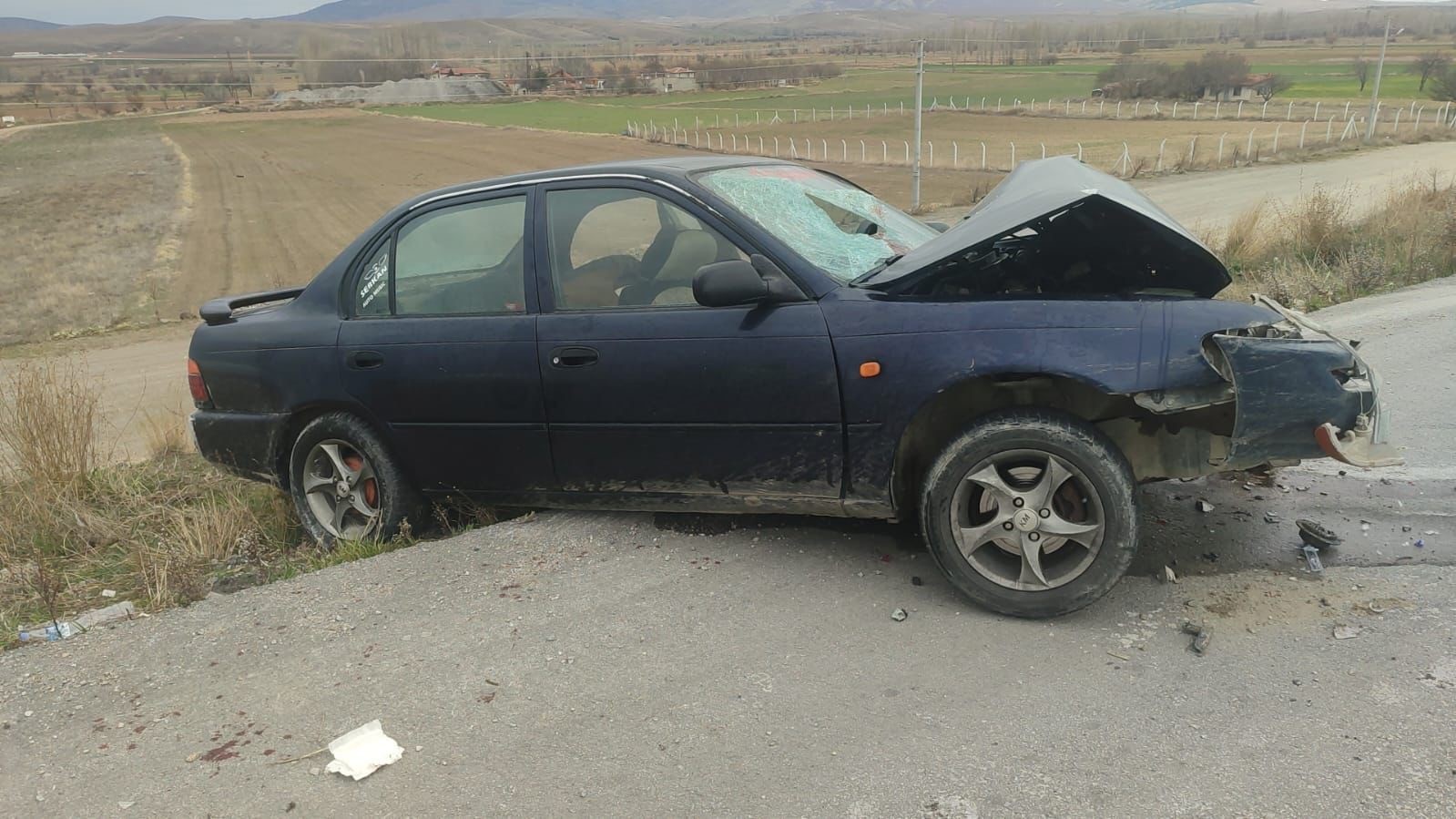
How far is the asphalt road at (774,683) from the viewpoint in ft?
8.80

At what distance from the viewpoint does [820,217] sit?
14.3 feet

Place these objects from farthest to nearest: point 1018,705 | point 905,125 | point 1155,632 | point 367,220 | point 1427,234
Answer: point 905,125, point 367,220, point 1427,234, point 1155,632, point 1018,705

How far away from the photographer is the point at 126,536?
217 inches

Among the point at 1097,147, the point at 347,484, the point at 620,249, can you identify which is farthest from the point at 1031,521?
the point at 1097,147

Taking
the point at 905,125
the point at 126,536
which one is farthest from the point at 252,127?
the point at 126,536

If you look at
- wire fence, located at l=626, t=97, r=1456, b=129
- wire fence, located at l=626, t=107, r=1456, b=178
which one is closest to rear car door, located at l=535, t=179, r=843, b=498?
wire fence, located at l=626, t=107, r=1456, b=178

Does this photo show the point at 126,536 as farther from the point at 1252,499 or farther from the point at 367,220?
the point at 367,220

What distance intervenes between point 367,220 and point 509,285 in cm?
3328

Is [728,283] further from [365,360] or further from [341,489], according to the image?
[341,489]

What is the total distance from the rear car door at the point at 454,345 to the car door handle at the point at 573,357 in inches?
4.3

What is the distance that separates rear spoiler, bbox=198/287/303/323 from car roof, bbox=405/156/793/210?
121cm

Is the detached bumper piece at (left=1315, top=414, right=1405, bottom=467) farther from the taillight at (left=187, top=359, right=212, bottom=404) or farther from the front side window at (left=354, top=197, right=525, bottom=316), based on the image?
the taillight at (left=187, top=359, right=212, bottom=404)

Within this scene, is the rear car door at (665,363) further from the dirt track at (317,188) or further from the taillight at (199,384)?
the dirt track at (317,188)

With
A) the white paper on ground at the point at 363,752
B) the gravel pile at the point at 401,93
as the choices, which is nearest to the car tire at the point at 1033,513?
the white paper on ground at the point at 363,752
